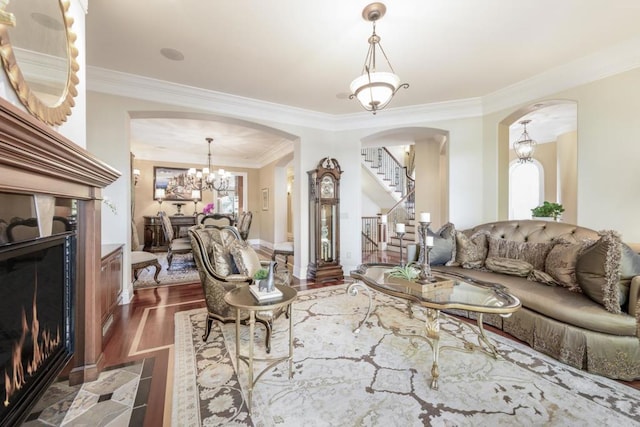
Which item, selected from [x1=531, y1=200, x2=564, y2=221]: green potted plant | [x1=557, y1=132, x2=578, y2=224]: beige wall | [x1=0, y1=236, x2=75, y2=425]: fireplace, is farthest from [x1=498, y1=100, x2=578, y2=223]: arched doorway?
[x1=0, y1=236, x2=75, y2=425]: fireplace

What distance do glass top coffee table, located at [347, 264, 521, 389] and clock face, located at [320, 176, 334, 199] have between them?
229cm

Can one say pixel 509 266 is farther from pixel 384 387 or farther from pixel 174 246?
pixel 174 246

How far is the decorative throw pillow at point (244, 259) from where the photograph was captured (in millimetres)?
2557

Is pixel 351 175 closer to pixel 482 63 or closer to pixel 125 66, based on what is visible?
pixel 482 63

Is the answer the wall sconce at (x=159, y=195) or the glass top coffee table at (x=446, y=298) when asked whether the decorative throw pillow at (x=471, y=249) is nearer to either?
the glass top coffee table at (x=446, y=298)

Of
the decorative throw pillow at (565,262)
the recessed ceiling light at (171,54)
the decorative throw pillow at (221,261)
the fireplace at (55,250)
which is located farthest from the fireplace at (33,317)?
the decorative throw pillow at (565,262)

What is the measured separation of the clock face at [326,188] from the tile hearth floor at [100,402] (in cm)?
344

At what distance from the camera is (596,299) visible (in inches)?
81.4

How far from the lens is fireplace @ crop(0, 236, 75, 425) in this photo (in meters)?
1.06

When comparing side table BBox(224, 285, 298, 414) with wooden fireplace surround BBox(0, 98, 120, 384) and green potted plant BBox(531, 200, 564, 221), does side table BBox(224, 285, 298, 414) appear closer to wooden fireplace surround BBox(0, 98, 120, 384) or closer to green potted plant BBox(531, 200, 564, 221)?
wooden fireplace surround BBox(0, 98, 120, 384)

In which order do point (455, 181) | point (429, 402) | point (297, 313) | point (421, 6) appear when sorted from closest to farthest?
point (429, 402) < point (421, 6) < point (297, 313) < point (455, 181)

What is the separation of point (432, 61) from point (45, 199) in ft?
12.2

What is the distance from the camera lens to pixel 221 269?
98.8 inches

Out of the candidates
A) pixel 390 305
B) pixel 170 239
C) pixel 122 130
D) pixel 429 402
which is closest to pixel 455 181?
pixel 390 305
